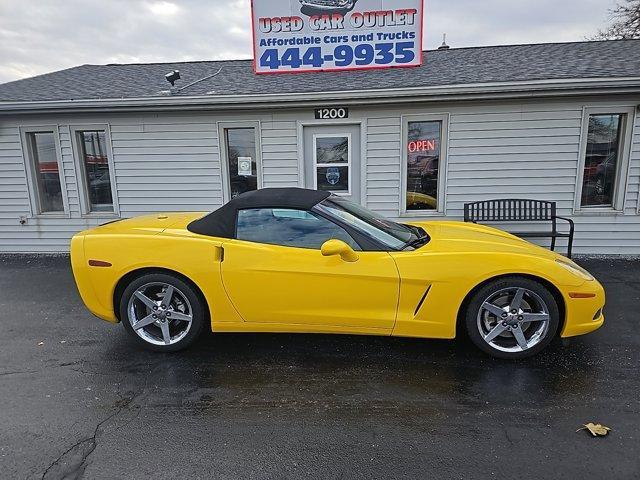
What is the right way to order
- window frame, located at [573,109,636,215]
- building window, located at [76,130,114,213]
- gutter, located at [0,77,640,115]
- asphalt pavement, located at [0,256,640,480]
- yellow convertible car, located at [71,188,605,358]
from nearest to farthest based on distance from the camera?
asphalt pavement, located at [0,256,640,480] < yellow convertible car, located at [71,188,605,358] < gutter, located at [0,77,640,115] < window frame, located at [573,109,636,215] < building window, located at [76,130,114,213]

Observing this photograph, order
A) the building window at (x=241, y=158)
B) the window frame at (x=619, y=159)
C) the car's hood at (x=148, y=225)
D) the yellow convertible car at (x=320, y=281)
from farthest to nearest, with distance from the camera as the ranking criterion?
the building window at (x=241, y=158) < the window frame at (x=619, y=159) < the car's hood at (x=148, y=225) < the yellow convertible car at (x=320, y=281)

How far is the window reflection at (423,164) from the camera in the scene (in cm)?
677

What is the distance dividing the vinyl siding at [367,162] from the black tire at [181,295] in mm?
3949

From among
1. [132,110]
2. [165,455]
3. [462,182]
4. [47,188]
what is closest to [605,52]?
[462,182]

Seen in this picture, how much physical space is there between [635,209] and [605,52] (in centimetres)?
340

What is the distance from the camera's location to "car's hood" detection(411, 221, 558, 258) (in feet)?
10.9

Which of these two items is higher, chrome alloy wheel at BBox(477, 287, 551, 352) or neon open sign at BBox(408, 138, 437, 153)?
neon open sign at BBox(408, 138, 437, 153)

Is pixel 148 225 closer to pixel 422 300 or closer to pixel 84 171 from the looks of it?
pixel 422 300

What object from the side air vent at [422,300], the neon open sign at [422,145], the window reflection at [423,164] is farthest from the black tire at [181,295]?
the neon open sign at [422,145]

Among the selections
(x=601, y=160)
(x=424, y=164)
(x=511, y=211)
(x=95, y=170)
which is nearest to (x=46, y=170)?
(x=95, y=170)

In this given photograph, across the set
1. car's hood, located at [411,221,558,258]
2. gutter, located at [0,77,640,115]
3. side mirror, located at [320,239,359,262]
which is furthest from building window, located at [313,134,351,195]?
side mirror, located at [320,239,359,262]

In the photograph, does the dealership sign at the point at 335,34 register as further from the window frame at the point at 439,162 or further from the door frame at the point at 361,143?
the window frame at the point at 439,162

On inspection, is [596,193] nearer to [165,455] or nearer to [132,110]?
[165,455]

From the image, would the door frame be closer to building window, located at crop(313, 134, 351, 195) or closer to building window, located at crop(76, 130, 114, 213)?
building window, located at crop(313, 134, 351, 195)
